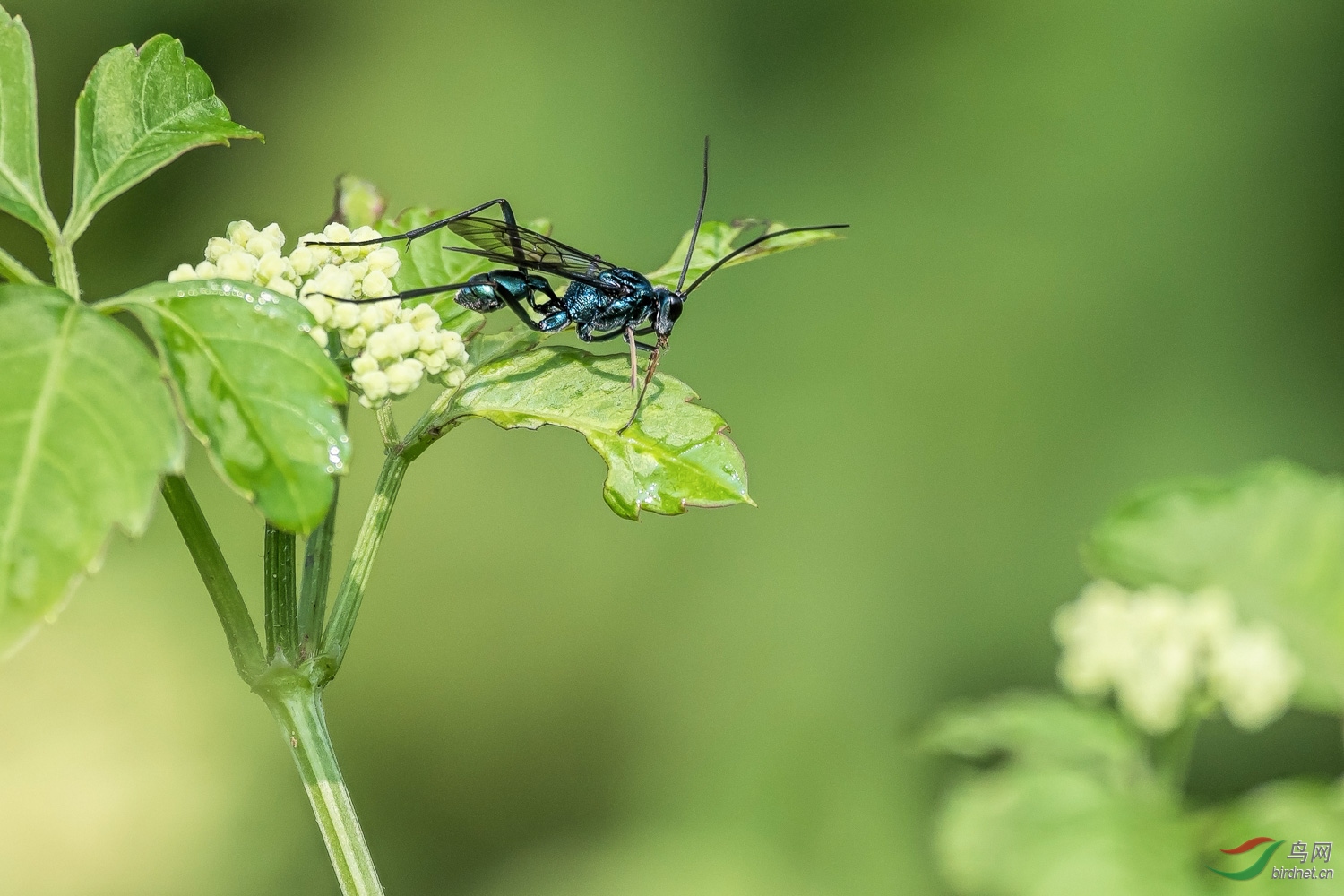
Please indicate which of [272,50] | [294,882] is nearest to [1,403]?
[294,882]

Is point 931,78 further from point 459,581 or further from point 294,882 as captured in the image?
point 294,882

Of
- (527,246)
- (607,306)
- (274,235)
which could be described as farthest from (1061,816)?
(274,235)

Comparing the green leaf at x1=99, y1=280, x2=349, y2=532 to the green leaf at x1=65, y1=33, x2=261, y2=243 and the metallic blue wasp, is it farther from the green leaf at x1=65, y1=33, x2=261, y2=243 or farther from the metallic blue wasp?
the metallic blue wasp

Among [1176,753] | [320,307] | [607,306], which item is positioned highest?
[607,306]

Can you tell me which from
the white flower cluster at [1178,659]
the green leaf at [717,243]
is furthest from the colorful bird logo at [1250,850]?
the green leaf at [717,243]

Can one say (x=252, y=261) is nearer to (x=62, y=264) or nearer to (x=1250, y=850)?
(x=62, y=264)

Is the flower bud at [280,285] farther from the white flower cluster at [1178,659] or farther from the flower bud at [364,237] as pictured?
the white flower cluster at [1178,659]
